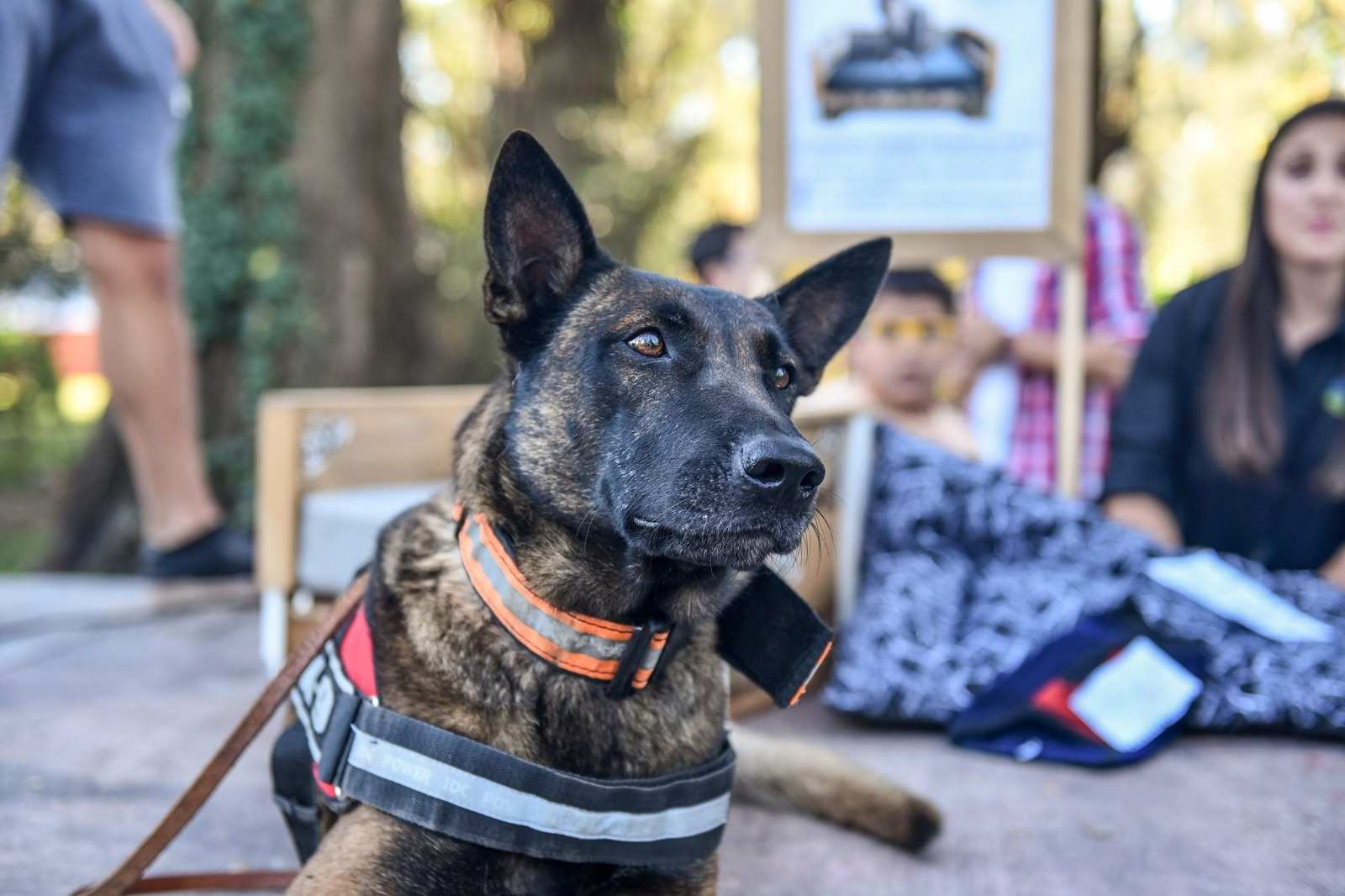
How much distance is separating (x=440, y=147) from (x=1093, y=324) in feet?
39.7

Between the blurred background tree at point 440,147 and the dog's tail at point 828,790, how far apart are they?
258cm

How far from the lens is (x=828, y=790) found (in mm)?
2521

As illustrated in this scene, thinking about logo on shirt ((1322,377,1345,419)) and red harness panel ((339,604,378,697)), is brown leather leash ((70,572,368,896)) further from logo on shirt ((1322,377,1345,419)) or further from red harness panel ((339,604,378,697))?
logo on shirt ((1322,377,1345,419))

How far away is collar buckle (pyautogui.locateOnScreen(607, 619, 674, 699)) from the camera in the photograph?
1.79 meters

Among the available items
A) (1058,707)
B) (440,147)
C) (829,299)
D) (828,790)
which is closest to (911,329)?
(1058,707)

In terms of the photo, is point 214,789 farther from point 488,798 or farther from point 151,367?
point 151,367

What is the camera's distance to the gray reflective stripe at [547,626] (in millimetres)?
1771

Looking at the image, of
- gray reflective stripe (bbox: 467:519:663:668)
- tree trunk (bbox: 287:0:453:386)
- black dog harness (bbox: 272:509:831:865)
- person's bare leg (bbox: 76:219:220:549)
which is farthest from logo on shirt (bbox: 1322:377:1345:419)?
tree trunk (bbox: 287:0:453:386)

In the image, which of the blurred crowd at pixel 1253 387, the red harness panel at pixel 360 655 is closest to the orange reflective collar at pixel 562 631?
the red harness panel at pixel 360 655

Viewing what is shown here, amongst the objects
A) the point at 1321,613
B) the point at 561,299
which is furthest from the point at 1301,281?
the point at 561,299

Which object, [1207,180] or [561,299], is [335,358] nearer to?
[561,299]

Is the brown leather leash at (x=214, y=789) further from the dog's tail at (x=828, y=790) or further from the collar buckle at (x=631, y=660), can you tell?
the dog's tail at (x=828, y=790)

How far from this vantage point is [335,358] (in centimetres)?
635

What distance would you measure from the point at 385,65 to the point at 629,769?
5.79m
